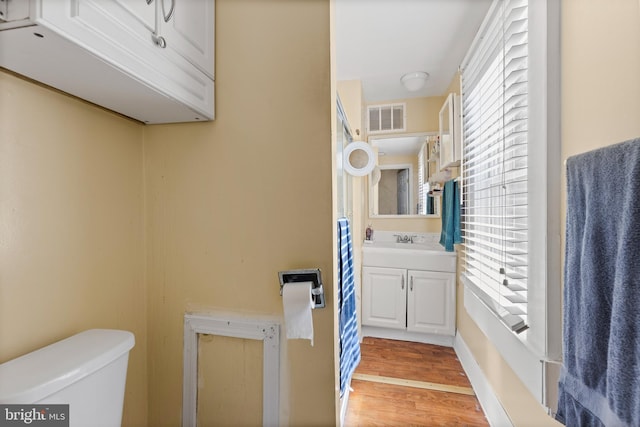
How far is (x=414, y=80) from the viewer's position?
2.25m

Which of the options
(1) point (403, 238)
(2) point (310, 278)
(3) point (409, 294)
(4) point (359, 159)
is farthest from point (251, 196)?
(1) point (403, 238)

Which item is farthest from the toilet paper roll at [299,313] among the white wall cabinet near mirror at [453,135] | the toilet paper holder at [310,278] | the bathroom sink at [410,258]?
the bathroom sink at [410,258]

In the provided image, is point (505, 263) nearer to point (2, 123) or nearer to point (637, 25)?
point (637, 25)

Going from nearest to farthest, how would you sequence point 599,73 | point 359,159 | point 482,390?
1. point 599,73
2. point 482,390
3. point 359,159

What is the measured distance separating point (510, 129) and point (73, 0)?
4.47 feet

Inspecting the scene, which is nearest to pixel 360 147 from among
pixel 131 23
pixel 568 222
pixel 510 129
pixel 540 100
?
pixel 510 129

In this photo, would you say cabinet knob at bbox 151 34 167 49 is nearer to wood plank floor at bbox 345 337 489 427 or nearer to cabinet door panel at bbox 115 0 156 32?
cabinet door panel at bbox 115 0 156 32

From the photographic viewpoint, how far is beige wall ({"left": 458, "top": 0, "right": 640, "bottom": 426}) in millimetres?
609

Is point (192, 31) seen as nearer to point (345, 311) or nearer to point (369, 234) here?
point (345, 311)

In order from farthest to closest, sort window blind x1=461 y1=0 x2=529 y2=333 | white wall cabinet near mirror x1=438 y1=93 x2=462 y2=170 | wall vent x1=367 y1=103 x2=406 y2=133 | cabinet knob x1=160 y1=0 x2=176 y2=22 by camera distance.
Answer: wall vent x1=367 y1=103 x2=406 y2=133 → white wall cabinet near mirror x1=438 y1=93 x2=462 y2=170 → window blind x1=461 y1=0 x2=529 y2=333 → cabinet knob x1=160 y1=0 x2=176 y2=22

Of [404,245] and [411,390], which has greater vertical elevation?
[404,245]

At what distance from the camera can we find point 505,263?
1082 mm

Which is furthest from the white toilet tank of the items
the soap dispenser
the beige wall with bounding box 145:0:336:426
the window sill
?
the soap dispenser

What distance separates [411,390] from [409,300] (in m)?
0.73
